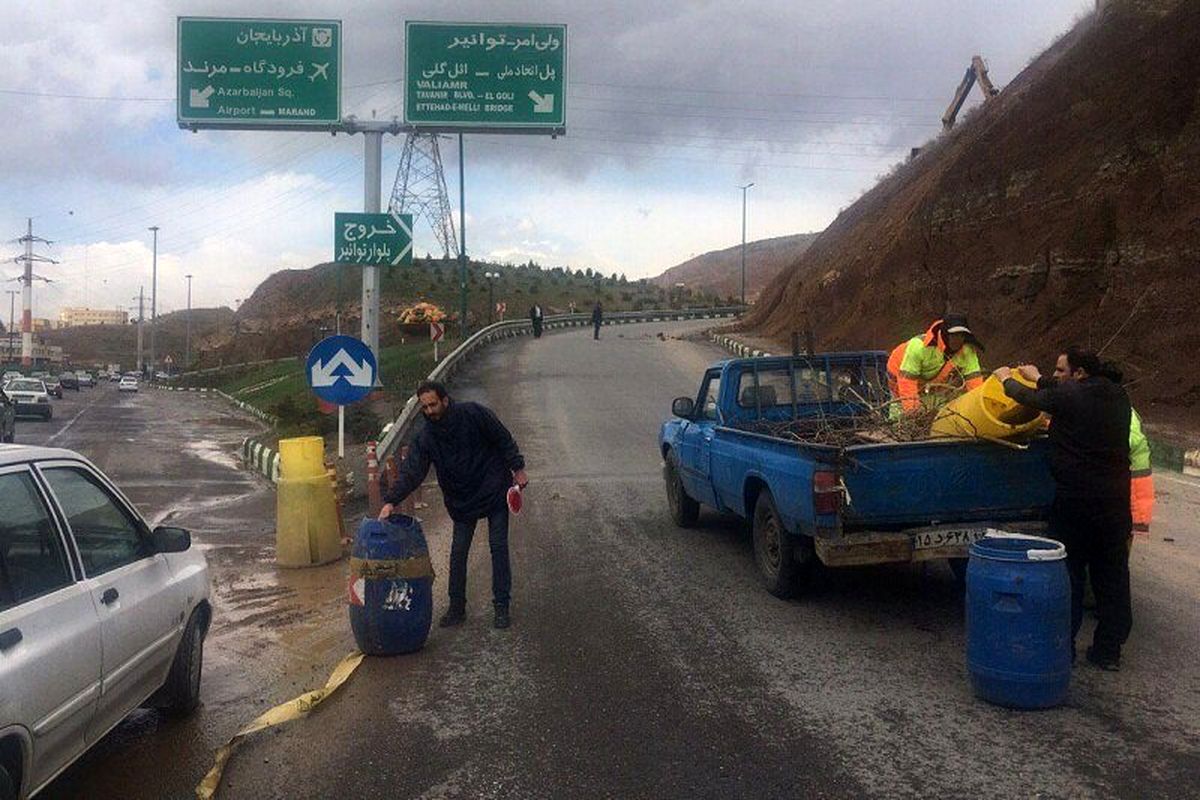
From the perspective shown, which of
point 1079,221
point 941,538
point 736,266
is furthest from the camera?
point 736,266

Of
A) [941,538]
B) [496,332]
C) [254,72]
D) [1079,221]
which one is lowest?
[941,538]

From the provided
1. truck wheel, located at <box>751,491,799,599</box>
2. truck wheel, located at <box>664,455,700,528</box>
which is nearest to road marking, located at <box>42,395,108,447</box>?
truck wheel, located at <box>664,455,700,528</box>

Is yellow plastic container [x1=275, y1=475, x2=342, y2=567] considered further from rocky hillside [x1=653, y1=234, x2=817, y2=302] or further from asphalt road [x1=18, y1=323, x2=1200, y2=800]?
rocky hillside [x1=653, y1=234, x2=817, y2=302]

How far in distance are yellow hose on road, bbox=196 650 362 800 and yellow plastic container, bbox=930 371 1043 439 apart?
13.2 ft

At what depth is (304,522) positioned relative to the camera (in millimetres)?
9984

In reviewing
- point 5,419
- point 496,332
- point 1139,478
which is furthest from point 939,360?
point 496,332

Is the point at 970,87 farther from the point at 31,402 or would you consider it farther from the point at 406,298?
the point at 406,298

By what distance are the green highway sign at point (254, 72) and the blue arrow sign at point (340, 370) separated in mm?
9367

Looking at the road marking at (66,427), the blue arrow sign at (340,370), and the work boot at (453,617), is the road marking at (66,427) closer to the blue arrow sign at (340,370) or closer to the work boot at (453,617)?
the blue arrow sign at (340,370)

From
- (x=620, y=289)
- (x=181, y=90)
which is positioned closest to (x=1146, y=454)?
Answer: (x=181, y=90)

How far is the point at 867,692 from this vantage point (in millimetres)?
5781

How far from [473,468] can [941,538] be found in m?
3.06

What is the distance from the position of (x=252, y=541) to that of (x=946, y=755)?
8599 millimetres

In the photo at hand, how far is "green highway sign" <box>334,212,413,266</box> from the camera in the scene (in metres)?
14.6
